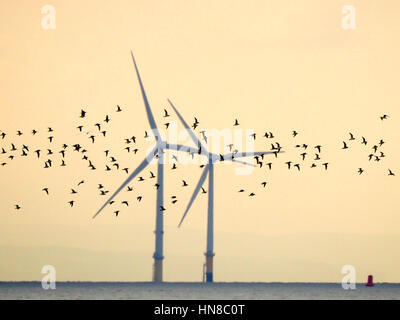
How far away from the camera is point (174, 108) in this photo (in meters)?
192
